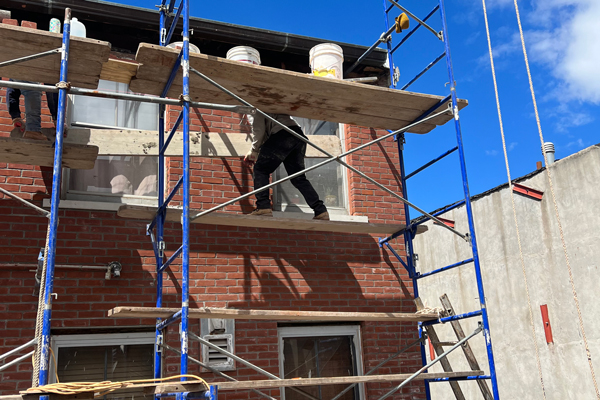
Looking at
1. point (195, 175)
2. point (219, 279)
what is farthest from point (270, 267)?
point (195, 175)

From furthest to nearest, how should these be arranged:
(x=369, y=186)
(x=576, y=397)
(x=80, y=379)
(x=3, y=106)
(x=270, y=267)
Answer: (x=576, y=397) → (x=369, y=186) → (x=270, y=267) → (x=3, y=106) → (x=80, y=379)

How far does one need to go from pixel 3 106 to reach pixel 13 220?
1291 millimetres

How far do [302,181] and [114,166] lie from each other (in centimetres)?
218

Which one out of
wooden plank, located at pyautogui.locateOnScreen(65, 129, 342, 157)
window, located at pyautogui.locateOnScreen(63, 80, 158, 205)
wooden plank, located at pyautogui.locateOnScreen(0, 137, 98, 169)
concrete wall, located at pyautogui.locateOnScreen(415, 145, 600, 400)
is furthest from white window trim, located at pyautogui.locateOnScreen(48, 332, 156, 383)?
concrete wall, located at pyautogui.locateOnScreen(415, 145, 600, 400)

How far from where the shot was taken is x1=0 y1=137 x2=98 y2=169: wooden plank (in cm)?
511

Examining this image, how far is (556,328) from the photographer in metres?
12.2

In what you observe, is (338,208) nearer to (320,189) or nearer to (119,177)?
(320,189)

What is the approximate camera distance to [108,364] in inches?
227

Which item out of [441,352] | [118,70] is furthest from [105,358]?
[441,352]

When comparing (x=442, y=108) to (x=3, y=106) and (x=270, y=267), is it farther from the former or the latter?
(x=3, y=106)

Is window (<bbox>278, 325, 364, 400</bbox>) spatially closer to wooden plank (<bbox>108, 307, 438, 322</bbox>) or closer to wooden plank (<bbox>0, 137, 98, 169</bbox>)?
wooden plank (<bbox>108, 307, 438, 322</bbox>)

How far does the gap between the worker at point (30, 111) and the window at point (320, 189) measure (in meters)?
2.77

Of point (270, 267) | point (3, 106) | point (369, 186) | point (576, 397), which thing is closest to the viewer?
point (3, 106)

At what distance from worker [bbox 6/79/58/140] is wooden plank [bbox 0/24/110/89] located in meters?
→ 0.49
